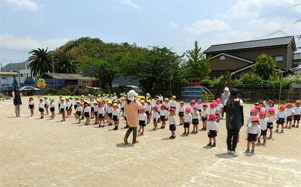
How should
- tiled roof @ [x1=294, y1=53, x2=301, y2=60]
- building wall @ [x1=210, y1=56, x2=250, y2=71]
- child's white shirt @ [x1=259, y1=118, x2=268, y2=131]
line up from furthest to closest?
1. tiled roof @ [x1=294, y1=53, x2=301, y2=60]
2. building wall @ [x1=210, y1=56, x2=250, y2=71]
3. child's white shirt @ [x1=259, y1=118, x2=268, y2=131]

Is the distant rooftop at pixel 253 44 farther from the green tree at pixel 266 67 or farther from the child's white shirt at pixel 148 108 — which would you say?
the child's white shirt at pixel 148 108

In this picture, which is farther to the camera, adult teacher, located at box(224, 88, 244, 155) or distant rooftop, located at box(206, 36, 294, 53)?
distant rooftop, located at box(206, 36, 294, 53)

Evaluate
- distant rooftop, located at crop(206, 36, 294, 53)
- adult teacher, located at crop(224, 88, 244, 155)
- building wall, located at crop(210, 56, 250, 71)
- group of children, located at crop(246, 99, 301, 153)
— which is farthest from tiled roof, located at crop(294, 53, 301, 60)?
adult teacher, located at crop(224, 88, 244, 155)

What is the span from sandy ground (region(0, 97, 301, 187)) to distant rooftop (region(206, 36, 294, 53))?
94.9ft

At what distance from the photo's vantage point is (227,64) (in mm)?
34812

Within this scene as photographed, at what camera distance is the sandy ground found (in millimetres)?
4742

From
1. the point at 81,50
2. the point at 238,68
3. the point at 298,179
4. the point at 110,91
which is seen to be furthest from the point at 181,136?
the point at 81,50

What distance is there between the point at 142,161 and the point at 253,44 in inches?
1395

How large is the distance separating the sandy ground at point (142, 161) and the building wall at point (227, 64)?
26.3 m

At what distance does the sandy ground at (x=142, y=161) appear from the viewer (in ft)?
15.6

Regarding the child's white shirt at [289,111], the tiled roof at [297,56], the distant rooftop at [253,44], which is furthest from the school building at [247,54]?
the child's white shirt at [289,111]

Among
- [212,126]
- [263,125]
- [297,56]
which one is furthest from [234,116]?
[297,56]

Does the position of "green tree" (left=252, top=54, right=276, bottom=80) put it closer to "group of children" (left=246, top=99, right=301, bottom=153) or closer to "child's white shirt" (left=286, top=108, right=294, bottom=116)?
"group of children" (left=246, top=99, right=301, bottom=153)

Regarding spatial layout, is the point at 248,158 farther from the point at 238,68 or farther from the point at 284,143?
the point at 238,68
